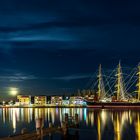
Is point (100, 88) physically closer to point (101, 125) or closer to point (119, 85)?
point (119, 85)

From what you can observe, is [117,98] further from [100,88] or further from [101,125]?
[101,125]

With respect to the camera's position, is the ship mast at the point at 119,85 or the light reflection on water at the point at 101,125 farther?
the ship mast at the point at 119,85

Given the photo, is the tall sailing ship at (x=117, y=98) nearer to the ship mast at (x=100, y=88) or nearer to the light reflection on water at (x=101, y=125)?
the ship mast at (x=100, y=88)

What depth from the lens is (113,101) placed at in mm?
180750

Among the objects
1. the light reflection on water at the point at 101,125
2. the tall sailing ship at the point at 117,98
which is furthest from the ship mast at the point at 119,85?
the light reflection on water at the point at 101,125

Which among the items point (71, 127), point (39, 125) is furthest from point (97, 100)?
point (39, 125)

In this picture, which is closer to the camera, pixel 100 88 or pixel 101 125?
pixel 101 125

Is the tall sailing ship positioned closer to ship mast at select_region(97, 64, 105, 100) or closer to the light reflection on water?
ship mast at select_region(97, 64, 105, 100)

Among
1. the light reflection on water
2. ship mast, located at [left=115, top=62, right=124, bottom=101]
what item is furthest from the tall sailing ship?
the light reflection on water

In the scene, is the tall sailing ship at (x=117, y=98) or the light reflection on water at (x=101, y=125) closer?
the light reflection on water at (x=101, y=125)

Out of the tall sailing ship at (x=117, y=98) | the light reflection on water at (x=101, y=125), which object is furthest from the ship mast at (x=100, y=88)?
the light reflection on water at (x=101, y=125)

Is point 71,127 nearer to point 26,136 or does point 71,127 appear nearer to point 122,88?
point 26,136

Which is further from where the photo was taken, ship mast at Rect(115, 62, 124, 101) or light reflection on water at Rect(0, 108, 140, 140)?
ship mast at Rect(115, 62, 124, 101)

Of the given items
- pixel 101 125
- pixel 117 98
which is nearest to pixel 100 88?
pixel 117 98
